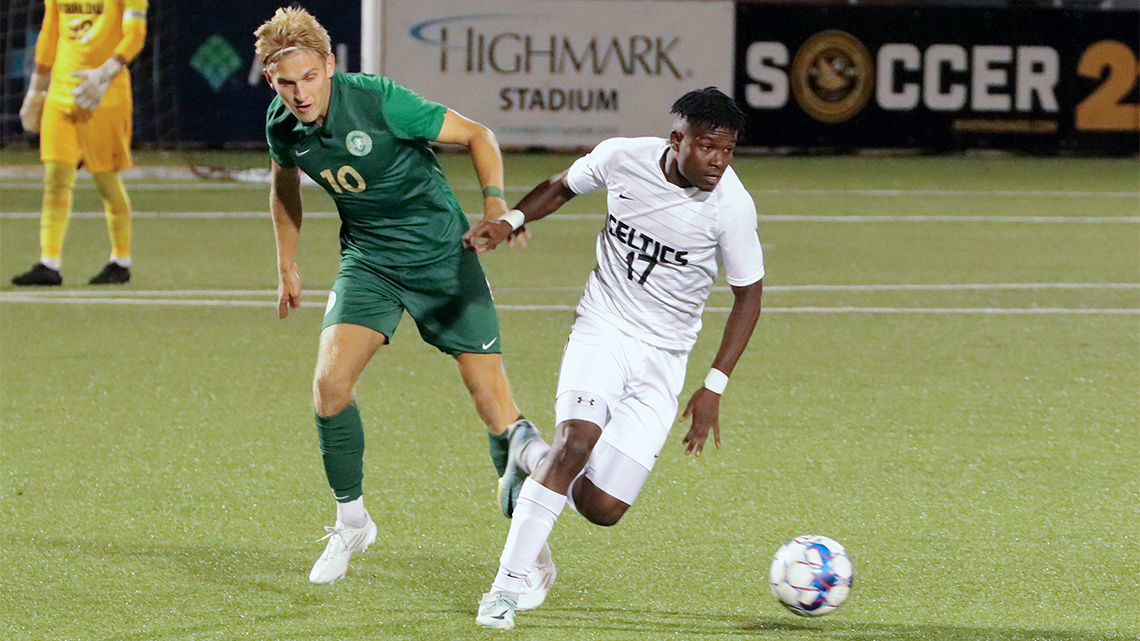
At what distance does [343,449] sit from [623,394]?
3.02 feet

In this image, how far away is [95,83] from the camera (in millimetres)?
10195

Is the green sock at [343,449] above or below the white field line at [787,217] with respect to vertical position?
above

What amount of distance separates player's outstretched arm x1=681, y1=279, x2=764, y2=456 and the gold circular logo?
1742 cm

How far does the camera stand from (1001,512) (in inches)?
230

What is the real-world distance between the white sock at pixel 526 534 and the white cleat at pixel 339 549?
0.70 metres

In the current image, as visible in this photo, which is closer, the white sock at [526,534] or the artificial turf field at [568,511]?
the white sock at [526,534]

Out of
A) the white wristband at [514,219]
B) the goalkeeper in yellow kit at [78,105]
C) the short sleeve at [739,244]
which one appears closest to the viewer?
the short sleeve at [739,244]

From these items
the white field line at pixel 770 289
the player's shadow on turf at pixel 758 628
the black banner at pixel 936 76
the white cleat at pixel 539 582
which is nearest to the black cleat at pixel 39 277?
the white field line at pixel 770 289

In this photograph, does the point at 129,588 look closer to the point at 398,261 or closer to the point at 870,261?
the point at 398,261

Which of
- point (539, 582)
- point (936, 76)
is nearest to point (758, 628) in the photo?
point (539, 582)

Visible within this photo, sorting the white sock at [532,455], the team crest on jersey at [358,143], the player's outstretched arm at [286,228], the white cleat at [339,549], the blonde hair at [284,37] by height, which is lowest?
the white cleat at [339,549]

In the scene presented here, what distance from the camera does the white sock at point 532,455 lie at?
16.1ft

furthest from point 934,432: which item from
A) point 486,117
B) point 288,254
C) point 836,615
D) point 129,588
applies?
point 486,117

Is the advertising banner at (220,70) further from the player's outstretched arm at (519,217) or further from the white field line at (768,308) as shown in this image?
the player's outstretched arm at (519,217)
